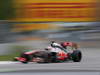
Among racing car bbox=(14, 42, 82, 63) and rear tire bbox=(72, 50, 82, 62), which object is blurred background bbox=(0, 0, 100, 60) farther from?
racing car bbox=(14, 42, 82, 63)

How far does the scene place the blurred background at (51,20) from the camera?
1197 cm

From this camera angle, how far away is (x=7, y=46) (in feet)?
33.1

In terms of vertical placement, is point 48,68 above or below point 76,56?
below

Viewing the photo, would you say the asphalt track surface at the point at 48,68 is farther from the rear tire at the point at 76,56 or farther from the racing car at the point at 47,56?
the rear tire at the point at 76,56

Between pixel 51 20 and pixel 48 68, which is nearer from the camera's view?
pixel 48 68

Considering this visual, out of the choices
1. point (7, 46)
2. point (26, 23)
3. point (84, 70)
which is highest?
point (26, 23)

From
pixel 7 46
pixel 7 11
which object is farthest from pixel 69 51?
pixel 7 11

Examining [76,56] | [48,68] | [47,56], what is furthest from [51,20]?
[48,68]

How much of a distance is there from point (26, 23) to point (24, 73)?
7174mm

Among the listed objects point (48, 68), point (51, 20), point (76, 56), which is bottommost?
point (48, 68)

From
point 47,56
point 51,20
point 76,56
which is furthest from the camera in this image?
point 51,20

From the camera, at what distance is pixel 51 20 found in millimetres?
13234

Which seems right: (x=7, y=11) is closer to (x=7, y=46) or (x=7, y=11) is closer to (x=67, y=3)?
→ (x=67, y=3)

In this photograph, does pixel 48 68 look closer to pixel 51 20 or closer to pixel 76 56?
pixel 76 56
